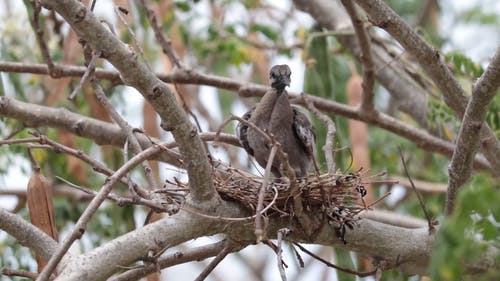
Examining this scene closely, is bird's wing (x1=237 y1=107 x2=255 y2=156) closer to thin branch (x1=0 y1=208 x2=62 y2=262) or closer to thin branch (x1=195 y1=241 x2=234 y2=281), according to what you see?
thin branch (x1=195 y1=241 x2=234 y2=281)

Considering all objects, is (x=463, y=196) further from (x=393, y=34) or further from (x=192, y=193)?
(x=393, y=34)

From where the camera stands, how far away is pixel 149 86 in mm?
3490

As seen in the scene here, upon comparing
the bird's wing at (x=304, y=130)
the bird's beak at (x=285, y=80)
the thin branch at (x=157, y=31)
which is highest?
the thin branch at (x=157, y=31)

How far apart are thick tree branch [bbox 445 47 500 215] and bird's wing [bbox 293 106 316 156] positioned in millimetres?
856

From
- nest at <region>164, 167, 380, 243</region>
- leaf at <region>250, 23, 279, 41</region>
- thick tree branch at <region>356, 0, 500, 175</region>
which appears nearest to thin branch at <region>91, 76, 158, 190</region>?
nest at <region>164, 167, 380, 243</region>

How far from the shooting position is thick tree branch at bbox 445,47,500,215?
4116mm

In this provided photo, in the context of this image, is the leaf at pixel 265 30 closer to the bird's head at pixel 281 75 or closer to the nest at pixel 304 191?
the bird's head at pixel 281 75

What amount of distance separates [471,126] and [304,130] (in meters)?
1.11

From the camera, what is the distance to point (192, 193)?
3.88m

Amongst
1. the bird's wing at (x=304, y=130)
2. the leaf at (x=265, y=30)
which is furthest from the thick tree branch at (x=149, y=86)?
the leaf at (x=265, y=30)

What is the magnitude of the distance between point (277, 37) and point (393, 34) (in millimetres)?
3682

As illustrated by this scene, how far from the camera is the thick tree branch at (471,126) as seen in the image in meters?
4.12

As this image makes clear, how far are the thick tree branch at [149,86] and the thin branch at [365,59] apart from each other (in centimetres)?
170

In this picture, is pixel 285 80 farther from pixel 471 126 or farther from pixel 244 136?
pixel 471 126
